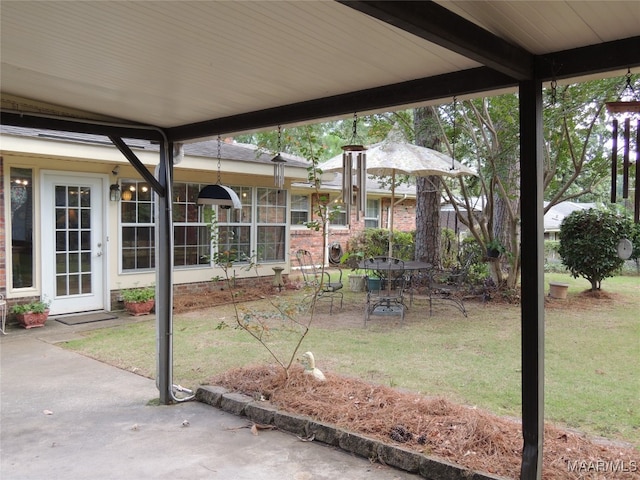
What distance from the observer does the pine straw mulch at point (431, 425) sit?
9.45 feet

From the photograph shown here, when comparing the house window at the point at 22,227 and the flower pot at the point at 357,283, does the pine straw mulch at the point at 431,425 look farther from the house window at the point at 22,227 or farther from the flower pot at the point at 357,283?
the flower pot at the point at 357,283

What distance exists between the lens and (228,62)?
2.75 metres

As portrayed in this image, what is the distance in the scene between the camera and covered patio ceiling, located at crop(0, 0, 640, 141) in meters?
2.05

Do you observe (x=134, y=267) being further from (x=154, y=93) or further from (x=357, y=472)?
(x=357, y=472)

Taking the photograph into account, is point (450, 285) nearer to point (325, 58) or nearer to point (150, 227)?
point (150, 227)

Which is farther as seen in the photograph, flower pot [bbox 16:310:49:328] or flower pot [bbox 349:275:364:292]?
flower pot [bbox 349:275:364:292]

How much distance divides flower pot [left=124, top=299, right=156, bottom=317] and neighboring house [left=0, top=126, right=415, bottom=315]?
16.1 inches

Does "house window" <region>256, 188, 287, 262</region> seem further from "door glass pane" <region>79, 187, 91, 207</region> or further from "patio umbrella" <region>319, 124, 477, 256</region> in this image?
"door glass pane" <region>79, 187, 91, 207</region>

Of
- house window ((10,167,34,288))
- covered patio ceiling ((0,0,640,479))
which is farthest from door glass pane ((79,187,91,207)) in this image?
covered patio ceiling ((0,0,640,479))

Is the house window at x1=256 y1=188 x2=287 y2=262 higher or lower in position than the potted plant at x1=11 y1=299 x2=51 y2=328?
higher

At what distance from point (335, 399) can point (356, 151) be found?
1936 millimetres

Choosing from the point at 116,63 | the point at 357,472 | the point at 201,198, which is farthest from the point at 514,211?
the point at 116,63

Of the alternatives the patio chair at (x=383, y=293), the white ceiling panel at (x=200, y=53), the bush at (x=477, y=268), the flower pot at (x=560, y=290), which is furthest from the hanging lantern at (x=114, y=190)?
the flower pot at (x=560, y=290)

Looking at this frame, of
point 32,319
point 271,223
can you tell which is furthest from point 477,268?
point 32,319
